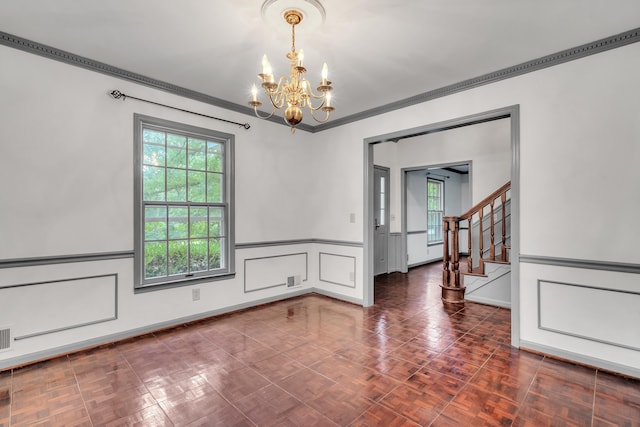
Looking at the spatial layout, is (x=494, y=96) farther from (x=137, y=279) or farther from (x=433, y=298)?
(x=137, y=279)

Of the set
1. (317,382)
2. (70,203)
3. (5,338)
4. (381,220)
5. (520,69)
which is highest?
(520,69)

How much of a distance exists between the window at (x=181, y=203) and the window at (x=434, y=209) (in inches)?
227

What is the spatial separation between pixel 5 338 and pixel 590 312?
505 cm

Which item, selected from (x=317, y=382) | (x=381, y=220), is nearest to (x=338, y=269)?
(x=381, y=220)

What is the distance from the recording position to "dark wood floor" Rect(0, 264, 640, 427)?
202 cm

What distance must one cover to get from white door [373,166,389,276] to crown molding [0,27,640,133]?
2291 mm

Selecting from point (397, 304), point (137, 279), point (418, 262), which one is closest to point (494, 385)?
point (397, 304)

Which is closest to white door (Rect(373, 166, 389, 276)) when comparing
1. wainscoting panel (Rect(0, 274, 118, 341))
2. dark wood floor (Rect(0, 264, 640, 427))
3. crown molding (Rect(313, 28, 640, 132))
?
crown molding (Rect(313, 28, 640, 132))

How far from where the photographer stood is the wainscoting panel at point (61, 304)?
105 inches

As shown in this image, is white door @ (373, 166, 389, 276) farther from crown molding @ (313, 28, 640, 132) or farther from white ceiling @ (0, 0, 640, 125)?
white ceiling @ (0, 0, 640, 125)

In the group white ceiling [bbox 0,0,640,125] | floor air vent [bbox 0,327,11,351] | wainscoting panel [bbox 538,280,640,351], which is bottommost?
floor air vent [bbox 0,327,11,351]

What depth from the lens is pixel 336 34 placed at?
8.50ft

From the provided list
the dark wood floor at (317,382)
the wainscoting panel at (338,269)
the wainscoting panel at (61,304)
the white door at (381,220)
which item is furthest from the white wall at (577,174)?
the wainscoting panel at (61,304)

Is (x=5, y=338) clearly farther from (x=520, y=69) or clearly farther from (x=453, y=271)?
(x=520, y=69)
